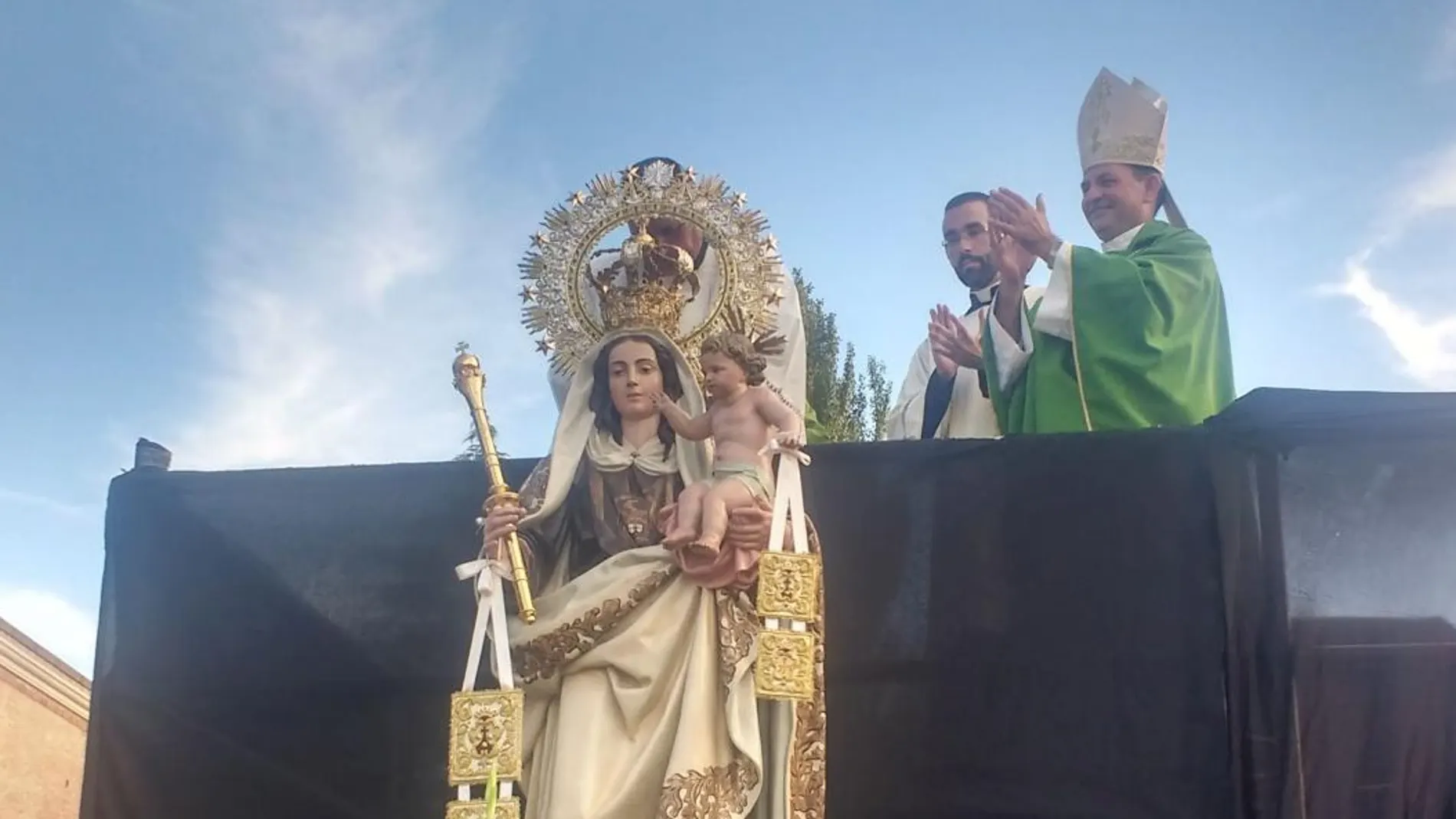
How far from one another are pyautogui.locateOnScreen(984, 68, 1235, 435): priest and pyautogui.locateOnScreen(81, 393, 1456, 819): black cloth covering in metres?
0.42

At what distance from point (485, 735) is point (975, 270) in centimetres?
269

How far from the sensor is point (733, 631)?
3295 mm

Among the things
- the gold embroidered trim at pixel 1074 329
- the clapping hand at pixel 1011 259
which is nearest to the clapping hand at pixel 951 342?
the clapping hand at pixel 1011 259

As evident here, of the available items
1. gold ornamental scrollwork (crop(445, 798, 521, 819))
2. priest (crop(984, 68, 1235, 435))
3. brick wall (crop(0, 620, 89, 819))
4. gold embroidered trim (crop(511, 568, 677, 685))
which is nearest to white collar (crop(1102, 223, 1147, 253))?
priest (crop(984, 68, 1235, 435))

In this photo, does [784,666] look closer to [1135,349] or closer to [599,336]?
[599,336]

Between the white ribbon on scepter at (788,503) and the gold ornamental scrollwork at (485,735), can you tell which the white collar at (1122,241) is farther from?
the gold ornamental scrollwork at (485,735)

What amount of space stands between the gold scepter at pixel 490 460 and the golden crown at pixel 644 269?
9.3 inches

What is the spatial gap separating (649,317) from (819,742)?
1.16 m

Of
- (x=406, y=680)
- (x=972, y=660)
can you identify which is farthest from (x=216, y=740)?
(x=972, y=660)

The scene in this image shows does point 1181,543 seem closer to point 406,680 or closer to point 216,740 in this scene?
point 406,680

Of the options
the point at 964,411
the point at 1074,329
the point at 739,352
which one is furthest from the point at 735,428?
the point at 964,411

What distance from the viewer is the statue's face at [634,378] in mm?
3617

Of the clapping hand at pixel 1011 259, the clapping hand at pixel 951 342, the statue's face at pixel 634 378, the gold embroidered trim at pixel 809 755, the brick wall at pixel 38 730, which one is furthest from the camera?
the brick wall at pixel 38 730

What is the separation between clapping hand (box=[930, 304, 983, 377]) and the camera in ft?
14.1
